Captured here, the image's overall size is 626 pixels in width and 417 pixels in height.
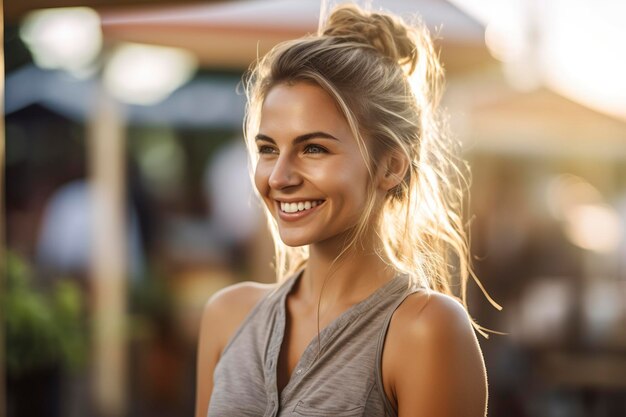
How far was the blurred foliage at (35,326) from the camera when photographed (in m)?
3.81

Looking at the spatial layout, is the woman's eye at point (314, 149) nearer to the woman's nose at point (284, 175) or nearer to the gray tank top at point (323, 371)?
the woman's nose at point (284, 175)

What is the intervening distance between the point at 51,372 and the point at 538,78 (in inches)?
112

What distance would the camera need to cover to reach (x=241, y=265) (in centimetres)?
570

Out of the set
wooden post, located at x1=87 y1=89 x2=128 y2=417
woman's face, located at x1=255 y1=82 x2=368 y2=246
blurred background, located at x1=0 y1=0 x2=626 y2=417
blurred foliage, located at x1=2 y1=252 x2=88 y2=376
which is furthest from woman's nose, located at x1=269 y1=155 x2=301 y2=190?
wooden post, located at x1=87 y1=89 x2=128 y2=417

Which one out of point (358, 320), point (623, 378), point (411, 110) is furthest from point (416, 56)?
point (623, 378)

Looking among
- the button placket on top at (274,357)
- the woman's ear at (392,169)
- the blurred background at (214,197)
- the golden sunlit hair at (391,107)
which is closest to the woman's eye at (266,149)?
the golden sunlit hair at (391,107)

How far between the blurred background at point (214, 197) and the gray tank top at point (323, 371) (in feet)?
9.46

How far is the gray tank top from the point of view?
1.67 meters

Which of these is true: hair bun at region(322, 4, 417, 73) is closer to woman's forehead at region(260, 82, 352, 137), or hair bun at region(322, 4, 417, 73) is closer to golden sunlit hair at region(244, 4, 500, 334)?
golden sunlit hair at region(244, 4, 500, 334)

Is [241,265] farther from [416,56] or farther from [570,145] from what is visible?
[416,56]

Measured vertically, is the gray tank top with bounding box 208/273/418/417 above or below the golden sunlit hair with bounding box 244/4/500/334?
below

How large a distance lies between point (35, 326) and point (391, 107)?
2505 millimetres

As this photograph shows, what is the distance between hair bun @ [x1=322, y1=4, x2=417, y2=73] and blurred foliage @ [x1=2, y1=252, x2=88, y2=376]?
228 cm

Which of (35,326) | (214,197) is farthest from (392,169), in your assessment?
(214,197)
